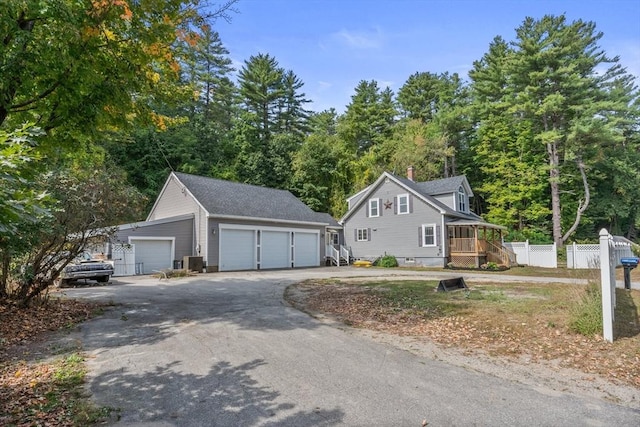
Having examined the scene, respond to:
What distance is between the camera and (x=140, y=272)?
17.7m

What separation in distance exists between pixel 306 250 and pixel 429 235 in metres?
8.32

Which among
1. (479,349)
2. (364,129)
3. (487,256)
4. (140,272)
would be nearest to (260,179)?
(364,129)

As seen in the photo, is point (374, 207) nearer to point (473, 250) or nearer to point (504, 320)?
point (473, 250)

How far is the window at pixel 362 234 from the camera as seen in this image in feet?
89.6

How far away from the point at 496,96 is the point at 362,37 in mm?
29424

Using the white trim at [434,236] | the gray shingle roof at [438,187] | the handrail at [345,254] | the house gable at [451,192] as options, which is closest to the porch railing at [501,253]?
the gray shingle roof at [438,187]

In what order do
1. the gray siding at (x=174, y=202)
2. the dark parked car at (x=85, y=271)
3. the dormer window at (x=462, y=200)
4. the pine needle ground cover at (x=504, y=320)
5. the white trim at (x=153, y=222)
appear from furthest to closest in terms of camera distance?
the dormer window at (x=462, y=200) → the gray siding at (x=174, y=202) → the white trim at (x=153, y=222) → the dark parked car at (x=85, y=271) → the pine needle ground cover at (x=504, y=320)

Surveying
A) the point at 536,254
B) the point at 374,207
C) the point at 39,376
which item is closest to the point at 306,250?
the point at 374,207

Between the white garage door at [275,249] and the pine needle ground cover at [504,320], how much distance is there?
10.9m

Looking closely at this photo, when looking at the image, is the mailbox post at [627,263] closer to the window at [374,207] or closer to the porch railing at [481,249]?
the porch railing at [481,249]

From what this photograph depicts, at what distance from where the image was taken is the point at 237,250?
20453mm

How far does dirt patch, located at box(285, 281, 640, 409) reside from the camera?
433cm

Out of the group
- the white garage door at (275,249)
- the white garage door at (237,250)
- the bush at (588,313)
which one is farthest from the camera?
the white garage door at (275,249)

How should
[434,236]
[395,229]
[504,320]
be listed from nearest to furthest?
[504,320] → [434,236] → [395,229]
